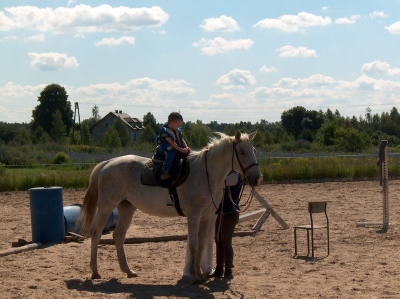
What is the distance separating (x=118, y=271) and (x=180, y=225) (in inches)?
170

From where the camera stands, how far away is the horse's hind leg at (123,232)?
7.76 m

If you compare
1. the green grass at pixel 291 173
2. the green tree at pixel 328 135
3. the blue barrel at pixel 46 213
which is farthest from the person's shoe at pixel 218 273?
the green tree at pixel 328 135

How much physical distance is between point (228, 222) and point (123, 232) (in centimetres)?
149

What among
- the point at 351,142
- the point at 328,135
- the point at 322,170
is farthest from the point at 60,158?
the point at 328,135

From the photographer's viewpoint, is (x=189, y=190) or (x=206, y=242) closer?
(x=189, y=190)

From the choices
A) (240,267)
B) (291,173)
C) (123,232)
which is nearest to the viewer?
(123,232)

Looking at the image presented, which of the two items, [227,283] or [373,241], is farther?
[373,241]

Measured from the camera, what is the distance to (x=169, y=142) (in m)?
7.28

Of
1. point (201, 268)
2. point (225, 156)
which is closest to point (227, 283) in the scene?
point (201, 268)

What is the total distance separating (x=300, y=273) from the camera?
7641 mm

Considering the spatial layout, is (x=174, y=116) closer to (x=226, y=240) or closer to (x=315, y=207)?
(x=226, y=240)

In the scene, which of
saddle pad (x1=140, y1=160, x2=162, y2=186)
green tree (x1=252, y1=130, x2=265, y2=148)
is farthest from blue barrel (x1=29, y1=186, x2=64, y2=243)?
green tree (x1=252, y1=130, x2=265, y2=148)

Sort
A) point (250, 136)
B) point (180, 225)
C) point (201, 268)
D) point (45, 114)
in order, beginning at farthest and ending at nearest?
1. point (45, 114)
2. point (180, 225)
3. point (201, 268)
4. point (250, 136)

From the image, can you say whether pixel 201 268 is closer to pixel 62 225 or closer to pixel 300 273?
pixel 300 273
